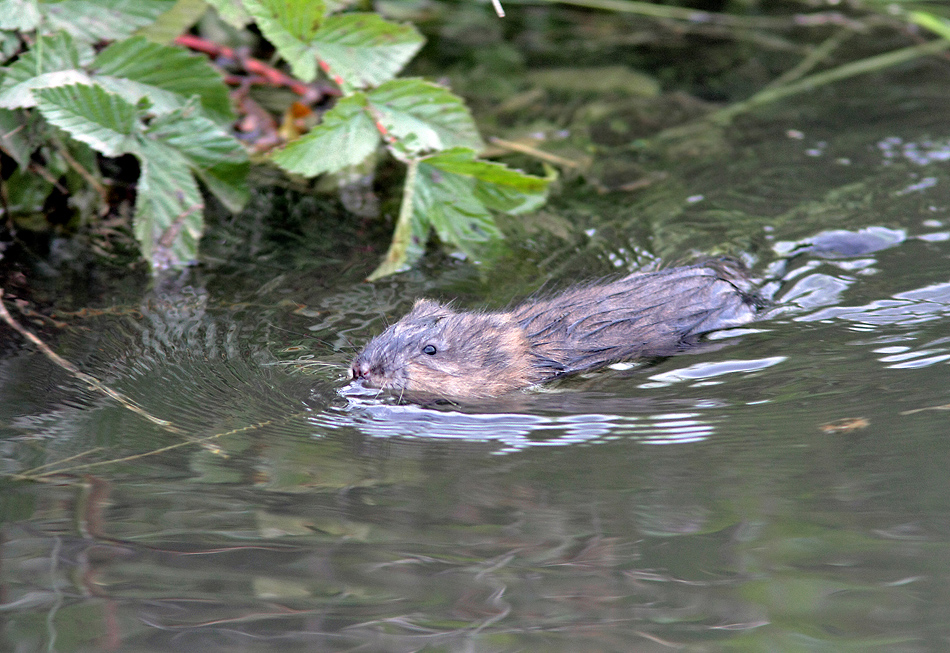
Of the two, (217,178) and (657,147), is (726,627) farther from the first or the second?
(657,147)

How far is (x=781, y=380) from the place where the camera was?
3.41m

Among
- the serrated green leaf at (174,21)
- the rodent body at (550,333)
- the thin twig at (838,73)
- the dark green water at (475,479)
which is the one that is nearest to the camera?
the dark green water at (475,479)

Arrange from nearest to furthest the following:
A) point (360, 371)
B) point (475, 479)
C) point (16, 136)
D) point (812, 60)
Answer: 1. point (475, 479)
2. point (360, 371)
3. point (16, 136)
4. point (812, 60)

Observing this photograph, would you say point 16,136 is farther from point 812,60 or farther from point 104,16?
point 812,60

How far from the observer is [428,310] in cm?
374

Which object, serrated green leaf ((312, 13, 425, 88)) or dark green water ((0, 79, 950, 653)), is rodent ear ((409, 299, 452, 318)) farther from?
serrated green leaf ((312, 13, 425, 88))

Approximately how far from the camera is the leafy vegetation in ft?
12.3

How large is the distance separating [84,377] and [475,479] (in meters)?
1.40

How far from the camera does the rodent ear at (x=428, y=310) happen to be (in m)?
3.70

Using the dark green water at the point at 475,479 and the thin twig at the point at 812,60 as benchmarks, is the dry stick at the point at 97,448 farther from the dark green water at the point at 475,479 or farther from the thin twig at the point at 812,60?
the thin twig at the point at 812,60

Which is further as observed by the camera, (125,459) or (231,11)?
(231,11)

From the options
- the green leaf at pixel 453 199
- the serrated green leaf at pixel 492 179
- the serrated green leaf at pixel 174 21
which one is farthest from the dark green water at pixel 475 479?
the serrated green leaf at pixel 174 21

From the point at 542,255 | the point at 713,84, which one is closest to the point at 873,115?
the point at 713,84

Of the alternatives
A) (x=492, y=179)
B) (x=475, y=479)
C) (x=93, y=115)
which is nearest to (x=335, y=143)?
(x=492, y=179)
